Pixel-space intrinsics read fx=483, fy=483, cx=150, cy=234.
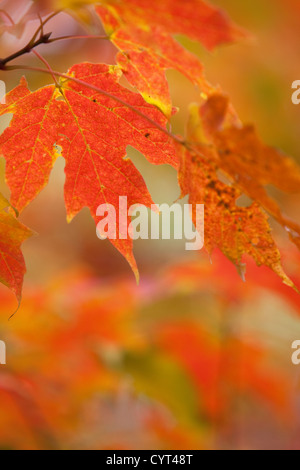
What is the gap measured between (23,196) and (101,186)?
0.41 ft

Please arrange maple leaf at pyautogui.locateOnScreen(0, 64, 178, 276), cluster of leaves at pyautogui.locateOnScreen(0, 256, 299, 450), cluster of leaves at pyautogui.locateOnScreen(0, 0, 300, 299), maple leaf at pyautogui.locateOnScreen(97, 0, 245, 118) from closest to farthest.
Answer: maple leaf at pyautogui.locateOnScreen(97, 0, 245, 118)
cluster of leaves at pyautogui.locateOnScreen(0, 0, 300, 299)
maple leaf at pyautogui.locateOnScreen(0, 64, 178, 276)
cluster of leaves at pyautogui.locateOnScreen(0, 256, 299, 450)

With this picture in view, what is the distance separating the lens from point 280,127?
346 centimetres

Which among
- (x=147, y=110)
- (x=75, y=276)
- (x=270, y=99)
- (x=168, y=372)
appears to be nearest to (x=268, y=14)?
(x=270, y=99)

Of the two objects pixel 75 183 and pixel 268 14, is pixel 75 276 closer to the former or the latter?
pixel 75 183

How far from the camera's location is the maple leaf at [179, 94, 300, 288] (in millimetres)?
556

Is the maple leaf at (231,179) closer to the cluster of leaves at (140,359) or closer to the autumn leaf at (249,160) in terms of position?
the autumn leaf at (249,160)

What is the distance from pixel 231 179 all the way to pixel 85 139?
0.26 meters

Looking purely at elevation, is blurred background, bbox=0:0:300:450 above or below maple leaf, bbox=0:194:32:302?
above

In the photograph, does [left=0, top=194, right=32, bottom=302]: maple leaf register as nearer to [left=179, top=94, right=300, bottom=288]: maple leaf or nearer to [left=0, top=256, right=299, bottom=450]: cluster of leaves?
[left=179, top=94, right=300, bottom=288]: maple leaf

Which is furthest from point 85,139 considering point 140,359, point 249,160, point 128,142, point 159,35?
point 140,359

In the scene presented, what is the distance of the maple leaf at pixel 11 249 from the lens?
0.70 m

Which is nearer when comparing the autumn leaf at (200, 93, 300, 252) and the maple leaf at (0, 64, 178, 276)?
the autumn leaf at (200, 93, 300, 252)

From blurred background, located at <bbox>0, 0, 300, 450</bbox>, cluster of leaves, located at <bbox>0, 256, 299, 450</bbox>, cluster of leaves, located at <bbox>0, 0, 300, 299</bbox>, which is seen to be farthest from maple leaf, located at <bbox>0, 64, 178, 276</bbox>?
cluster of leaves, located at <bbox>0, 256, 299, 450</bbox>

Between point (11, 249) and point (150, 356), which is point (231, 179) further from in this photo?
point (150, 356)
